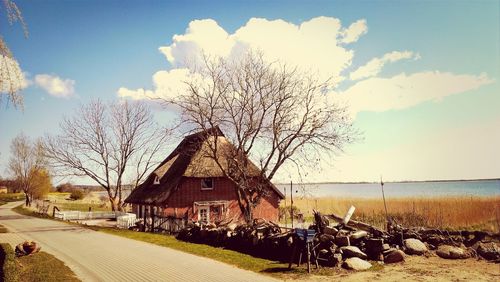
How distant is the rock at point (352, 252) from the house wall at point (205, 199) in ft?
51.2

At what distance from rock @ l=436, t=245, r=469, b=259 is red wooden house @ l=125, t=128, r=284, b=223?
16065mm

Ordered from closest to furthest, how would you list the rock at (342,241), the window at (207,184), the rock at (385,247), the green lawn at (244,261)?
the green lawn at (244,261)
the rock at (385,247)
the rock at (342,241)
the window at (207,184)

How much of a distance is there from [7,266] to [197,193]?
56.6 feet

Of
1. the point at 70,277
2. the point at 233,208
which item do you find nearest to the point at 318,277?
the point at 70,277

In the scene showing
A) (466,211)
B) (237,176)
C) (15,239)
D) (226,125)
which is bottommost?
(15,239)

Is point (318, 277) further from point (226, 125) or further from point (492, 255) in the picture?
point (226, 125)

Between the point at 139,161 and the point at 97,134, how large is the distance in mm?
5812

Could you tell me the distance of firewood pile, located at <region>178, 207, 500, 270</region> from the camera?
41.2 feet

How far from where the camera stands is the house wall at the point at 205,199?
1079 inches

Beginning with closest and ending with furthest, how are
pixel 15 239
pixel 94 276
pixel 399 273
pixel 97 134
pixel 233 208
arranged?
pixel 399 273 → pixel 94 276 → pixel 15 239 → pixel 233 208 → pixel 97 134

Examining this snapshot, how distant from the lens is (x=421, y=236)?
47.1 feet

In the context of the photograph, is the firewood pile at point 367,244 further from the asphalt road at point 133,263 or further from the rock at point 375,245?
the asphalt road at point 133,263

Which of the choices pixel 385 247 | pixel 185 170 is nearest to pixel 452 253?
pixel 385 247

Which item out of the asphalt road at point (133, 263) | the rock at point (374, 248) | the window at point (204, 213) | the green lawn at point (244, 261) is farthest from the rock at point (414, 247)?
the window at point (204, 213)
